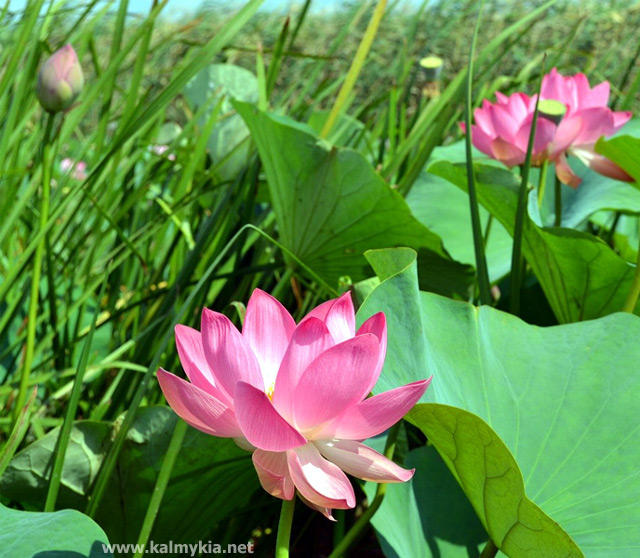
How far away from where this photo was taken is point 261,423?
36 cm

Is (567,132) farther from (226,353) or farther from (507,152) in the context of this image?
(226,353)

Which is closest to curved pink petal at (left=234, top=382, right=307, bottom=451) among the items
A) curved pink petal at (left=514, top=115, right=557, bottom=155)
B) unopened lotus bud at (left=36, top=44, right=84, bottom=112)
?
unopened lotus bud at (left=36, top=44, right=84, bottom=112)

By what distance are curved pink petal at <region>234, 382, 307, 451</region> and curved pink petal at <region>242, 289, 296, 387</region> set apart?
74mm

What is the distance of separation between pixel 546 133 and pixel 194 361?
0.57 m

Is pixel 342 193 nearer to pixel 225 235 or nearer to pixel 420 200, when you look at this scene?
pixel 225 235

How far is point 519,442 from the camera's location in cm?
55

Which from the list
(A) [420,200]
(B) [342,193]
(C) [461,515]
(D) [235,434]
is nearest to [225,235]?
(B) [342,193]

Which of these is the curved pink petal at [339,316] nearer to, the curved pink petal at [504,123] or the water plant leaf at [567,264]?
the water plant leaf at [567,264]

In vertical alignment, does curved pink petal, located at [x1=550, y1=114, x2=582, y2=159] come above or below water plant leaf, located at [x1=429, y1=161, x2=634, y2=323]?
above

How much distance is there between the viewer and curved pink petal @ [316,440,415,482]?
380 millimetres

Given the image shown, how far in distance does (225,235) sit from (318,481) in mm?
577

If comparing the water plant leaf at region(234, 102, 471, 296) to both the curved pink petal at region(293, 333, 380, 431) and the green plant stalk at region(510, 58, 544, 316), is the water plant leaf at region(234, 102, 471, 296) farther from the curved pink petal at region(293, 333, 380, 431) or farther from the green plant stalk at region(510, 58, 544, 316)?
the curved pink petal at region(293, 333, 380, 431)

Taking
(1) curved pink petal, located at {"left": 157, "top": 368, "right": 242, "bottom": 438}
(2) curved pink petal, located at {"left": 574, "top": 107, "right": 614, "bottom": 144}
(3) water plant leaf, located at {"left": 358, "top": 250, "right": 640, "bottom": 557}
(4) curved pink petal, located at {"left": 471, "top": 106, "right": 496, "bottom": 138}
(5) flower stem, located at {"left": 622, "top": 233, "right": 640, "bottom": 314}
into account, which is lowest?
(3) water plant leaf, located at {"left": 358, "top": 250, "right": 640, "bottom": 557}

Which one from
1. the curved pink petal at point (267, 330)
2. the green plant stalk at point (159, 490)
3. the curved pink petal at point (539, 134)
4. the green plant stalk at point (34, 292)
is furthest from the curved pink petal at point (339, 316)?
the curved pink petal at point (539, 134)
